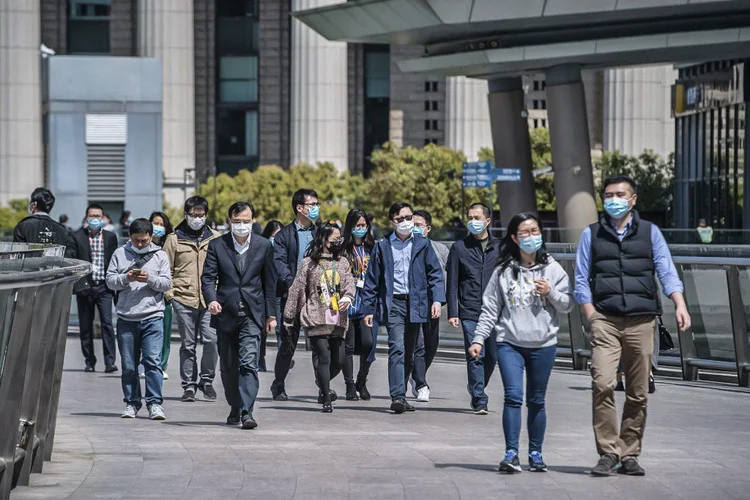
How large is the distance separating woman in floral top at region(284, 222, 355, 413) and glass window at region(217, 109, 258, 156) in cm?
6402

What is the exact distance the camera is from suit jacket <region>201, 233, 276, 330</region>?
13.8 m

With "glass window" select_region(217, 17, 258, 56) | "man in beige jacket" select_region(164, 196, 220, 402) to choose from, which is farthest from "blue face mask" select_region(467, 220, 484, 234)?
"glass window" select_region(217, 17, 258, 56)

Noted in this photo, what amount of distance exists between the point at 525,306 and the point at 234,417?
3702 millimetres

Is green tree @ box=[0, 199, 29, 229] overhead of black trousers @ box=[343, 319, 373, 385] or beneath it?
overhead

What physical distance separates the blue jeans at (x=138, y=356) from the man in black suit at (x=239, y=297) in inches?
24.8

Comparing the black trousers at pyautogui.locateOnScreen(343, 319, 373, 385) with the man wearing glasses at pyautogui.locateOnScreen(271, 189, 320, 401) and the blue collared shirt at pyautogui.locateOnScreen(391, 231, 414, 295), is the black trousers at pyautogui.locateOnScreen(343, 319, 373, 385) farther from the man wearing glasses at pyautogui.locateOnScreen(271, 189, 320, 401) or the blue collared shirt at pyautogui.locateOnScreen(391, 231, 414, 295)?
the blue collared shirt at pyautogui.locateOnScreen(391, 231, 414, 295)

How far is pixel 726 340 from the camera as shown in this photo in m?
17.8

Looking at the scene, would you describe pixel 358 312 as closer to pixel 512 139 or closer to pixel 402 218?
pixel 402 218

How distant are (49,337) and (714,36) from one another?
25.0m

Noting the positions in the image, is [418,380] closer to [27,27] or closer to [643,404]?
[643,404]

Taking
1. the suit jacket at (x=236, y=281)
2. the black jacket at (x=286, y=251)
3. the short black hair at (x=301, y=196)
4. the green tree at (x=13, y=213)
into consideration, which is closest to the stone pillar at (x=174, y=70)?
the green tree at (x=13, y=213)

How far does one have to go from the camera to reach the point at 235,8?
79.6 metres

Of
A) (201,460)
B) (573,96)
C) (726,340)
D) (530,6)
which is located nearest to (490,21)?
(530,6)

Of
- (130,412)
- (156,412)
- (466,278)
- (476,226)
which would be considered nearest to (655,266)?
(476,226)
